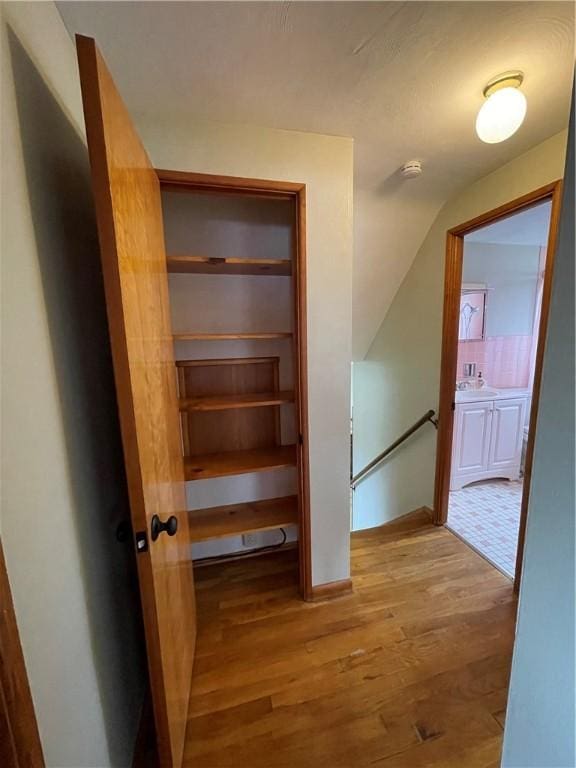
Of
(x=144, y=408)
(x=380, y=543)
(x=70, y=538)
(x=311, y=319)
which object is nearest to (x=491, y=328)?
(x=380, y=543)

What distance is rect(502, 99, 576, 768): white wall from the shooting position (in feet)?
1.62

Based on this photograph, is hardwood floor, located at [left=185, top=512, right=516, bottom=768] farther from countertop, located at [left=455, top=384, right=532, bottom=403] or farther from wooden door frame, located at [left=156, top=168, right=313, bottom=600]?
countertop, located at [left=455, top=384, right=532, bottom=403]

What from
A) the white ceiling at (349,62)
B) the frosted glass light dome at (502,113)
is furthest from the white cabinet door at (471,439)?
the frosted glass light dome at (502,113)

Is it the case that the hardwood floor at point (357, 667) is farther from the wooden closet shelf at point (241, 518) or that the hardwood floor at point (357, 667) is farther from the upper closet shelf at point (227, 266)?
the upper closet shelf at point (227, 266)

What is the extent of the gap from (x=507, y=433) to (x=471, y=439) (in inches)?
17.9

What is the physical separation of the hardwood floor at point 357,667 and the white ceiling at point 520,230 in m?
2.40

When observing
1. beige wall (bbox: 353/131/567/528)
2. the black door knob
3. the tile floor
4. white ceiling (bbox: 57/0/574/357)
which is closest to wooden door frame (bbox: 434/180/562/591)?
beige wall (bbox: 353/131/567/528)

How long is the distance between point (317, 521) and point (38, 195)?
171 centimetres

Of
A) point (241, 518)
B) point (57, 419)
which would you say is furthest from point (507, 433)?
point (57, 419)

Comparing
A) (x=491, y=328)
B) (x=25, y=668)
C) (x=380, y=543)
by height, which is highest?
(x=491, y=328)

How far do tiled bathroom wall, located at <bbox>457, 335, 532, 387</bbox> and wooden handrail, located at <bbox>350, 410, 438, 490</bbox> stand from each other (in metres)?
1.29

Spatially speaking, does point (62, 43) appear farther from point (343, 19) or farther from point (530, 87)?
point (530, 87)

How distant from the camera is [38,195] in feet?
2.34

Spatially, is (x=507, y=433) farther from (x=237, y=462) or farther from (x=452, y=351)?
(x=237, y=462)
